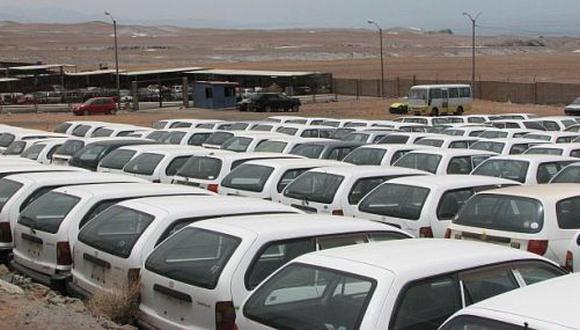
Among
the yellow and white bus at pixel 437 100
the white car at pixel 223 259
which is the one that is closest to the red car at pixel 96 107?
the yellow and white bus at pixel 437 100

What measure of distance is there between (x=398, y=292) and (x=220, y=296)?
1.55m

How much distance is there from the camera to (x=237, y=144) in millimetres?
19906

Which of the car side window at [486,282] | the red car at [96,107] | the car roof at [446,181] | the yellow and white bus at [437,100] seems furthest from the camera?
the red car at [96,107]

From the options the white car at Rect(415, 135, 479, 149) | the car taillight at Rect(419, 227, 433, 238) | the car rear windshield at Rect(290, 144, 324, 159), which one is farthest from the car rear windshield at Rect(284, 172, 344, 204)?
the white car at Rect(415, 135, 479, 149)

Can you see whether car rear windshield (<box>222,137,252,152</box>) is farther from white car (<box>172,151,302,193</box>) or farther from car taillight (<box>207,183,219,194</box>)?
car taillight (<box>207,183,219,194</box>)

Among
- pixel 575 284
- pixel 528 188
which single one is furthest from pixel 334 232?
pixel 528 188

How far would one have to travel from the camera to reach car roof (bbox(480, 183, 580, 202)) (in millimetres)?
9500

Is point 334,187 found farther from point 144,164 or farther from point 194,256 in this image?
point 194,256

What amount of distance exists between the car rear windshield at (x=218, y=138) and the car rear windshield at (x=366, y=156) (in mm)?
6013

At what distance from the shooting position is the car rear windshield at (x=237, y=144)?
773 inches

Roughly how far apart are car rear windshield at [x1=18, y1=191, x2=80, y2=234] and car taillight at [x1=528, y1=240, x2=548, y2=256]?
15.4ft

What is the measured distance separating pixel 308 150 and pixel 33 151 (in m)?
6.49

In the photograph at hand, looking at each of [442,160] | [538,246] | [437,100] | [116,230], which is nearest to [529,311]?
[116,230]

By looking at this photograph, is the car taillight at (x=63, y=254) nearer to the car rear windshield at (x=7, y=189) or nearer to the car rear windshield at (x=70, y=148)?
the car rear windshield at (x=7, y=189)
